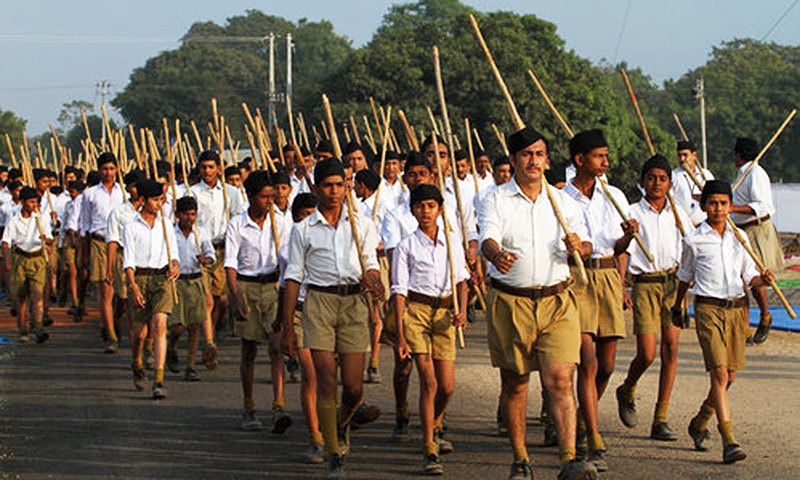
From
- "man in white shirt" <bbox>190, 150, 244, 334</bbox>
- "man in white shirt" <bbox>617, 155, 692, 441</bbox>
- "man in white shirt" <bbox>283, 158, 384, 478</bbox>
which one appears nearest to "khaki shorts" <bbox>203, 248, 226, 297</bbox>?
"man in white shirt" <bbox>190, 150, 244, 334</bbox>

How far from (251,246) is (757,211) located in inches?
202

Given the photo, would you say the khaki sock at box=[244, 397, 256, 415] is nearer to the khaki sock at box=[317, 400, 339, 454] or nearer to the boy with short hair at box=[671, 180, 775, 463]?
the khaki sock at box=[317, 400, 339, 454]

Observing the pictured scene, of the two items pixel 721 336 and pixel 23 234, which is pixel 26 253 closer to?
pixel 23 234

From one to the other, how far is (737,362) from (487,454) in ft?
5.86

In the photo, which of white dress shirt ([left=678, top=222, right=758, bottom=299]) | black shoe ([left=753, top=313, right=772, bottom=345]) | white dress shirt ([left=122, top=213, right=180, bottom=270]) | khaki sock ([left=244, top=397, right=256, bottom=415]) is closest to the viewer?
white dress shirt ([left=678, top=222, right=758, bottom=299])

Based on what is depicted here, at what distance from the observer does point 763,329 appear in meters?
13.5

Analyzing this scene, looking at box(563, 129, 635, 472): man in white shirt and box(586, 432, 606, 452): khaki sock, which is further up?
box(563, 129, 635, 472): man in white shirt

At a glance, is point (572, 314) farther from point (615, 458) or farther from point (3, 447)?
point (3, 447)

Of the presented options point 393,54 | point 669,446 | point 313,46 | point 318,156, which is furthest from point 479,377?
point 313,46

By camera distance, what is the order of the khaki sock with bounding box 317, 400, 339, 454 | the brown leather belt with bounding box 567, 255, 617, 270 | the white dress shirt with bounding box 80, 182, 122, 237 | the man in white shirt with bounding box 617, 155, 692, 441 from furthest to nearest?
the white dress shirt with bounding box 80, 182, 122, 237 → the man in white shirt with bounding box 617, 155, 692, 441 → the brown leather belt with bounding box 567, 255, 617, 270 → the khaki sock with bounding box 317, 400, 339, 454

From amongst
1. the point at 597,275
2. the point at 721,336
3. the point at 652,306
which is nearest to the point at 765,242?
the point at 652,306

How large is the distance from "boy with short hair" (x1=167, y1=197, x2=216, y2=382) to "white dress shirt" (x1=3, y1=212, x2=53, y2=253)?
4073 millimetres

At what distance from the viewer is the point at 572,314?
25.3 feet

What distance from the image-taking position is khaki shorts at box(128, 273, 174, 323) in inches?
486
